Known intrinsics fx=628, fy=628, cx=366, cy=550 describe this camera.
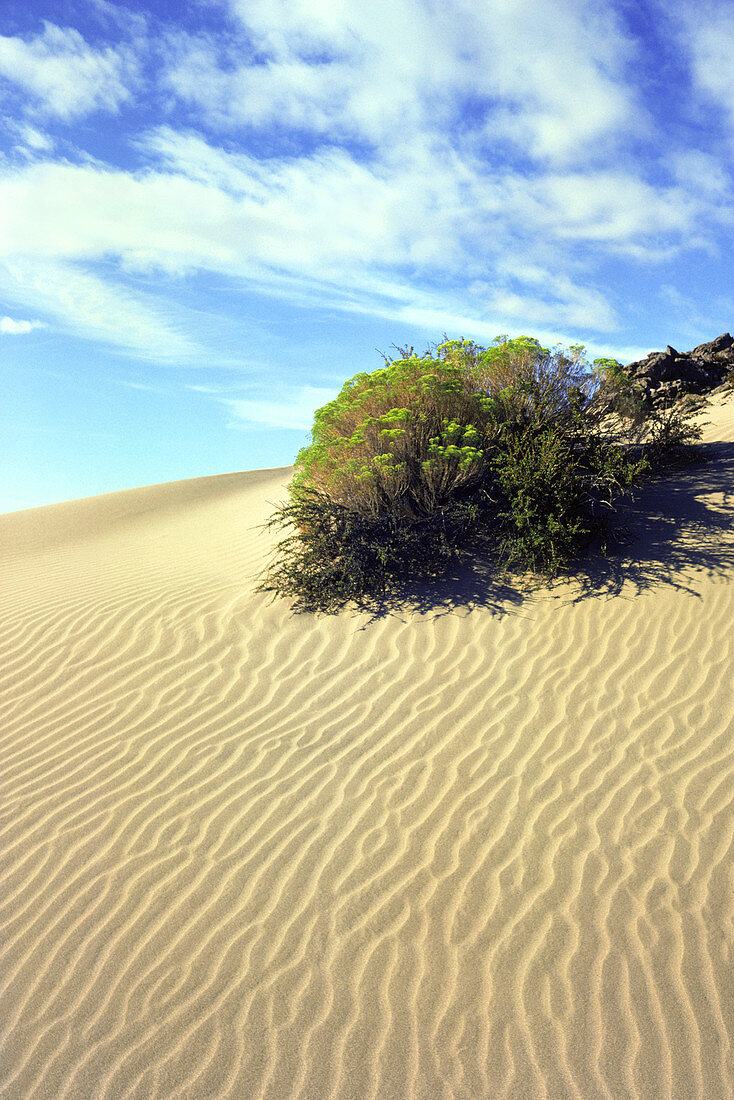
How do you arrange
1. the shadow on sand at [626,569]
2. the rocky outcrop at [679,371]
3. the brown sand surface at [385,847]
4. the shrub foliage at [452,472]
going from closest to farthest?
the brown sand surface at [385,847], the shadow on sand at [626,569], the shrub foliage at [452,472], the rocky outcrop at [679,371]

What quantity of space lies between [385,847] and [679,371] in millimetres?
15720

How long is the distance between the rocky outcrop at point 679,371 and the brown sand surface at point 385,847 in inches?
343

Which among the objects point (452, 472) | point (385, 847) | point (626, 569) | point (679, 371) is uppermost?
point (679, 371)

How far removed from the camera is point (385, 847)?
4395mm

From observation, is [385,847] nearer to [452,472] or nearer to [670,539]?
[452,472]

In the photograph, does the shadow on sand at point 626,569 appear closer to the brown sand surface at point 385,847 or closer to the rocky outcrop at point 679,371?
the brown sand surface at point 385,847

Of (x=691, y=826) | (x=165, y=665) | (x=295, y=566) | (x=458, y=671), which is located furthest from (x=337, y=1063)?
(x=295, y=566)

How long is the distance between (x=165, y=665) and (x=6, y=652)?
2440 millimetres

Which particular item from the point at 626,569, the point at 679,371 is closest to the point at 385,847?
the point at 626,569

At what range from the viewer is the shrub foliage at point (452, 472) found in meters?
7.88

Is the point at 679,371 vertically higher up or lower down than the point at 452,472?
higher up

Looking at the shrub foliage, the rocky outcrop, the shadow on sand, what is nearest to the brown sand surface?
the shadow on sand

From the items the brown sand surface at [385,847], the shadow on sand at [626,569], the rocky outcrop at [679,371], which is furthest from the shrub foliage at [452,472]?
the rocky outcrop at [679,371]

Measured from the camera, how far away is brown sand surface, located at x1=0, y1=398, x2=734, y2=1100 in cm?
327
